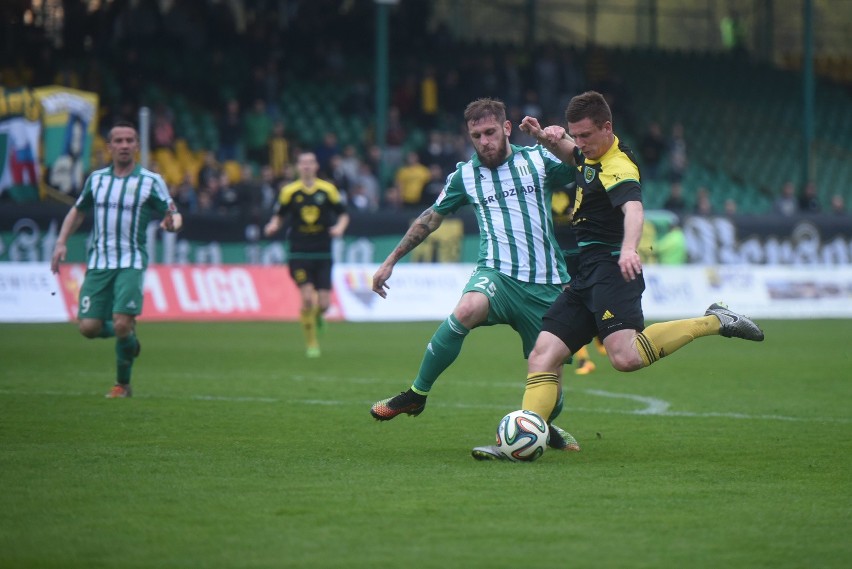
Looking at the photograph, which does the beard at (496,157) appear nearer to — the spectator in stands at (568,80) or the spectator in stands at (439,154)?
the spectator in stands at (439,154)

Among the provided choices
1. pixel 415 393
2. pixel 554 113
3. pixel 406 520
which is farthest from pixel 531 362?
pixel 554 113

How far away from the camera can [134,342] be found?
10812 mm

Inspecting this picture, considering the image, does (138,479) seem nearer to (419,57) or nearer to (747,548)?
(747,548)

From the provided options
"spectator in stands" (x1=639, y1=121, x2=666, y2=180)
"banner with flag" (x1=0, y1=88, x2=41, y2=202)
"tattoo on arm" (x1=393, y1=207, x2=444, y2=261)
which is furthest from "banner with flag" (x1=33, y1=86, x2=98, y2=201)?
"tattoo on arm" (x1=393, y1=207, x2=444, y2=261)

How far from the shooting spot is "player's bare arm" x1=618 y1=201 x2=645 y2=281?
22.7 ft

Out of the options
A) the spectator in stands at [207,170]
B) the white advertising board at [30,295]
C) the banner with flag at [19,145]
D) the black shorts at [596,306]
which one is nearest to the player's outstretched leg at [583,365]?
the black shorts at [596,306]

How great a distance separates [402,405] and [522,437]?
3.10 ft

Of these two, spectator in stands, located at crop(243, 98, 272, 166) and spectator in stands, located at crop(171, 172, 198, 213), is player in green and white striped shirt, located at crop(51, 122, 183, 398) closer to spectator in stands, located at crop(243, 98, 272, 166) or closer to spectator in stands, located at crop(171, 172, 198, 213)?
spectator in stands, located at crop(171, 172, 198, 213)

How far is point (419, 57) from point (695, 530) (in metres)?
25.0

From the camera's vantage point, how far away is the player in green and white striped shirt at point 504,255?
26.3 ft

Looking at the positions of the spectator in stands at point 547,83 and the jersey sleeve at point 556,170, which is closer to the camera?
the jersey sleeve at point 556,170

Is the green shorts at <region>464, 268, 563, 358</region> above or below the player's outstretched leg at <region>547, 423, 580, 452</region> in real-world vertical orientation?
above

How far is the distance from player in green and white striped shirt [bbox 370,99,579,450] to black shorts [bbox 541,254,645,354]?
1.27ft

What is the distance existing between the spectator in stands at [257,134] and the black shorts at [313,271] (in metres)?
8.66
